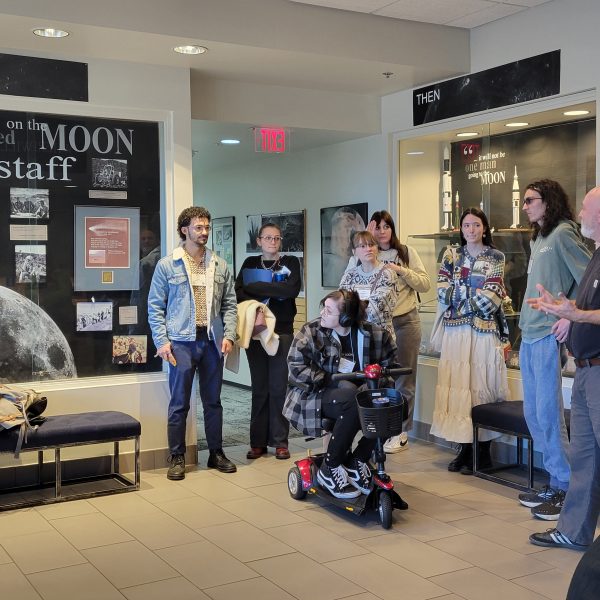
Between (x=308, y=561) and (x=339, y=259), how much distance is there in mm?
4044

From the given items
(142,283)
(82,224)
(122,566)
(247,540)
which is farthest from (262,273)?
(122,566)

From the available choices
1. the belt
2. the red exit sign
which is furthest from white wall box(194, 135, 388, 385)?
the belt

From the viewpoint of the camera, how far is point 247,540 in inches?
156

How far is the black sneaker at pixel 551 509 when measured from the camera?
4238 mm

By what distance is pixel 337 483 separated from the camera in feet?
14.2

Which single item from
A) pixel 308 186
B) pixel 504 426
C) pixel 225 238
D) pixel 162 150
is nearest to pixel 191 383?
pixel 162 150

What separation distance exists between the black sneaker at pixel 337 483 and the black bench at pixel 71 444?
119cm

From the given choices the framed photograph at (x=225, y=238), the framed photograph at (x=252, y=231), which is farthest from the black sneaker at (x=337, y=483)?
the framed photograph at (x=225, y=238)

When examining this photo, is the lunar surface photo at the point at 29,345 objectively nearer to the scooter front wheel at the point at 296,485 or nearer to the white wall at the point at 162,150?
the white wall at the point at 162,150

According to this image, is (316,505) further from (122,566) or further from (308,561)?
(122,566)

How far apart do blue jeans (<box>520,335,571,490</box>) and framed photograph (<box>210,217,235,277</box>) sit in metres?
5.05

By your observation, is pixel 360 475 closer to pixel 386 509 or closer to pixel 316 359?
pixel 386 509

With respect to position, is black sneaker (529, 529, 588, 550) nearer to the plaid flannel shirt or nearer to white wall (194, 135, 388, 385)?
the plaid flannel shirt

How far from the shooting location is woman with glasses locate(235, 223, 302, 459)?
555cm
